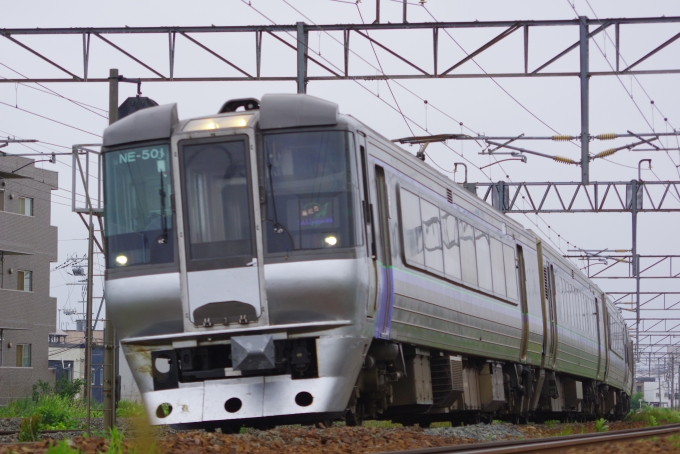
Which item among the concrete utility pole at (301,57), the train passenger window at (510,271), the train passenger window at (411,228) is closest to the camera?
the train passenger window at (411,228)

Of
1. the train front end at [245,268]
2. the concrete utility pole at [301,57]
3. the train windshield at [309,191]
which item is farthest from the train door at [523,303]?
the train windshield at [309,191]

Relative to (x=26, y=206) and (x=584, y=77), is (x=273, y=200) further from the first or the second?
(x=26, y=206)

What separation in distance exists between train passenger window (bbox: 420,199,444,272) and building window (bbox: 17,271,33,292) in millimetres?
35539

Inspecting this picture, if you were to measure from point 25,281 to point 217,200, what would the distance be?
124 feet

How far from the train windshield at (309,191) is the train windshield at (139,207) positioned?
1.01 meters

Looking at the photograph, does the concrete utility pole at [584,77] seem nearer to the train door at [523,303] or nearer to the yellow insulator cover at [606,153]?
the train door at [523,303]

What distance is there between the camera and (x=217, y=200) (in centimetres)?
1024

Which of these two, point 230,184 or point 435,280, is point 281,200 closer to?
point 230,184

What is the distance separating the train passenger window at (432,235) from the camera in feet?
41.3

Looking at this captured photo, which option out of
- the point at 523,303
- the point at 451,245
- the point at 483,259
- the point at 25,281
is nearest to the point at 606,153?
the point at 523,303

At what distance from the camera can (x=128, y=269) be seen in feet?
33.9

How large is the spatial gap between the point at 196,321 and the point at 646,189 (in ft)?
84.7

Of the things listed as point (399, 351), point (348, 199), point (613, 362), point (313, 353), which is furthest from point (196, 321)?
point (613, 362)

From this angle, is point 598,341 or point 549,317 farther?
point 598,341
